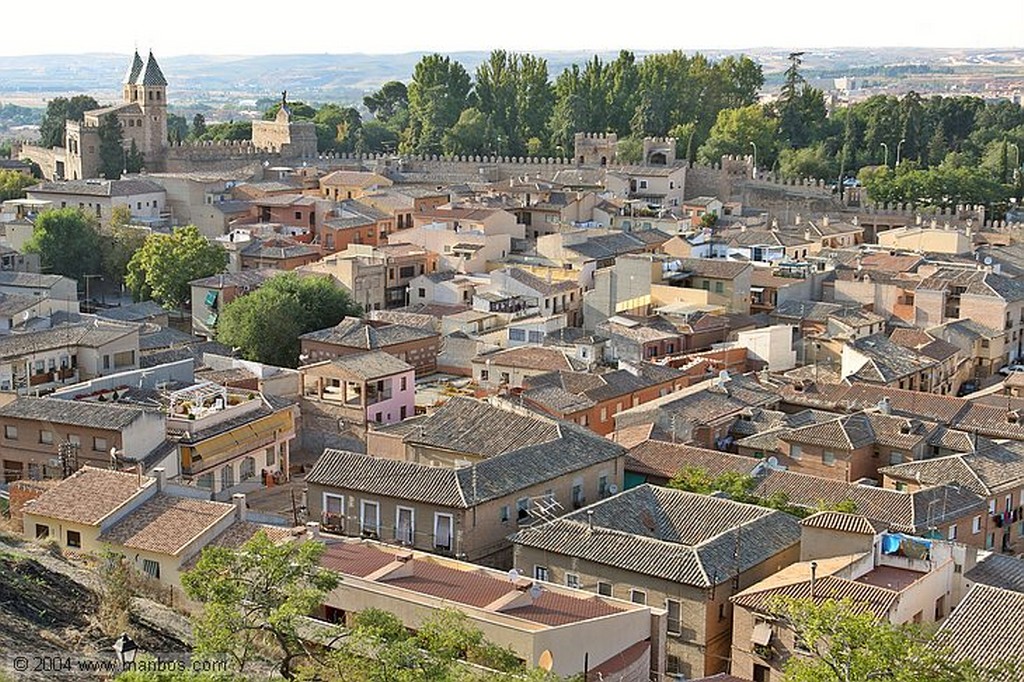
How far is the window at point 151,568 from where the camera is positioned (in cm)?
1233

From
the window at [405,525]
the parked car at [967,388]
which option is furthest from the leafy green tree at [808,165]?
the window at [405,525]

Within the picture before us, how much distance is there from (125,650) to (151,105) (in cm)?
3422

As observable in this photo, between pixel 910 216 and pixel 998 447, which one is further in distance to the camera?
pixel 910 216

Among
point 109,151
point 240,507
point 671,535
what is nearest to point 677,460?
point 671,535

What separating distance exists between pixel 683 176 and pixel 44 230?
587 inches

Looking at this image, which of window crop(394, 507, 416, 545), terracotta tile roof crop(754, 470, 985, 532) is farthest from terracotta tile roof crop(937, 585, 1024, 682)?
window crop(394, 507, 416, 545)

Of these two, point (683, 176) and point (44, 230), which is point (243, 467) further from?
point (683, 176)

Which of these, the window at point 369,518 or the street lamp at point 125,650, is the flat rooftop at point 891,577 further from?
the street lamp at point 125,650

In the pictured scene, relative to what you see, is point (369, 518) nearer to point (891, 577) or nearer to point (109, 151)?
point (891, 577)

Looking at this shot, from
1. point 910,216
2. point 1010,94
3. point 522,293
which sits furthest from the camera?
point 1010,94

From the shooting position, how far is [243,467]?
55.3 ft

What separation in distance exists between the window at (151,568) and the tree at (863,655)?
5421 millimetres

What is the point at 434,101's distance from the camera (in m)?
43.3

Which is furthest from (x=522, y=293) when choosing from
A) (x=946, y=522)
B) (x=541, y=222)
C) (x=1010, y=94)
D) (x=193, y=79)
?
(x=193, y=79)
